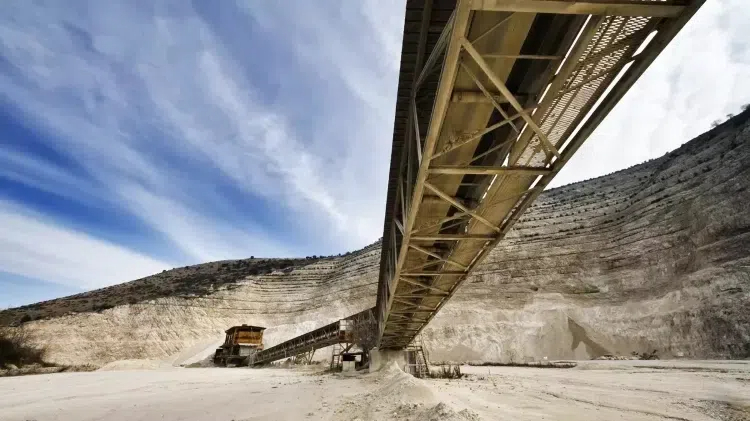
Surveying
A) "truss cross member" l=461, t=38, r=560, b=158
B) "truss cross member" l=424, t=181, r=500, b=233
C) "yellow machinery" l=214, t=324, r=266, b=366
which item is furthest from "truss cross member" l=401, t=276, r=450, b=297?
"yellow machinery" l=214, t=324, r=266, b=366

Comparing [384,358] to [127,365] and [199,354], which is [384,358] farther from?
[199,354]

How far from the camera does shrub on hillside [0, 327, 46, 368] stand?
28.9m

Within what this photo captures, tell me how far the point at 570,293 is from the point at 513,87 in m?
32.3

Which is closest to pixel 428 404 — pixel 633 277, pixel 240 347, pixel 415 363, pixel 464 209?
pixel 464 209

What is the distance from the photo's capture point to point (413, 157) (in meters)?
6.20

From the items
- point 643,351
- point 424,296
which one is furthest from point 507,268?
point 424,296

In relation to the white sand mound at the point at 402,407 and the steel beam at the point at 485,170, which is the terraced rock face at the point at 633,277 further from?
the steel beam at the point at 485,170

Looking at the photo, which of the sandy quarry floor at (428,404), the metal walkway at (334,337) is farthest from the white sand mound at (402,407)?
the metal walkway at (334,337)

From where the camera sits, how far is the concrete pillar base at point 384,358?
16.5m

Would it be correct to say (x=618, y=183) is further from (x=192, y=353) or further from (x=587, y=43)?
(x=192, y=353)

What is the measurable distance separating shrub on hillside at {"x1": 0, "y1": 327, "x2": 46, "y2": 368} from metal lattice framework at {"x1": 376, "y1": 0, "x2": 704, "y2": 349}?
39242mm

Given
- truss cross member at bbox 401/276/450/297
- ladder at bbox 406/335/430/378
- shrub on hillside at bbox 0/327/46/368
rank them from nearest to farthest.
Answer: truss cross member at bbox 401/276/450/297
ladder at bbox 406/335/430/378
shrub on hillside at bbox 0/327/46/368

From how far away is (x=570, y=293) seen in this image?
3120cm

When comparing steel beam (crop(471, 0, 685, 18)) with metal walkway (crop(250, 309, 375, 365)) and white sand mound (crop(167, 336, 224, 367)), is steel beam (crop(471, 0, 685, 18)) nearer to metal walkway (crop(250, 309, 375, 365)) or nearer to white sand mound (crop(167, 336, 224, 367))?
metal walkway (crop(250, 309, 375, 365))
